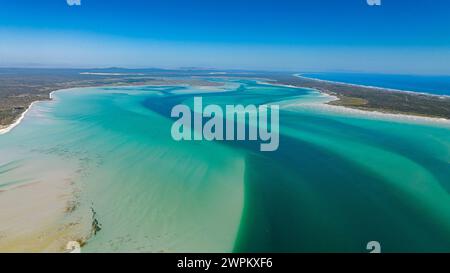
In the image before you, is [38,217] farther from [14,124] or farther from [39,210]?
[14,124]

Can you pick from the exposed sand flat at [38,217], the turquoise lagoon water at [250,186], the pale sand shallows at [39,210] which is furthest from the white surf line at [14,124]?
the exposed sand flat at [38,217]

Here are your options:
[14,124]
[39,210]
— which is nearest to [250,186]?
[39,210]

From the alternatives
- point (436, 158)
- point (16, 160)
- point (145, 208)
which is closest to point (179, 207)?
point (145, 208)

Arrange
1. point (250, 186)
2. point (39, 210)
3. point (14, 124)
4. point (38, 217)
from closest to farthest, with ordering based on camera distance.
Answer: point (38, 217), point (39, 210), point (250, 186), point (14, 124)

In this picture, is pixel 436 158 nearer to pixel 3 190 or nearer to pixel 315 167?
pixel 315 167

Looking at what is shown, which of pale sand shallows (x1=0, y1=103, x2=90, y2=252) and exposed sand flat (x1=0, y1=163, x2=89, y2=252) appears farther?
pale sand shallows (x1=0, y1=103, x2=90, y2=252)

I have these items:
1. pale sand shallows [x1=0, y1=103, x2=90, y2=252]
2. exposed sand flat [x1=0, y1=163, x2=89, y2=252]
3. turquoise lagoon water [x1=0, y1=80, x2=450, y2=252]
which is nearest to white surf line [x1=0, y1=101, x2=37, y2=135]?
turquoise lagoon water [x1=0, y1=80, x2=450, y2=252]

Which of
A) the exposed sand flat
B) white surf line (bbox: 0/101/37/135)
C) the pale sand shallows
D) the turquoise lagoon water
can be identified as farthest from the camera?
white surf line (bbox: 0/101/37/135)

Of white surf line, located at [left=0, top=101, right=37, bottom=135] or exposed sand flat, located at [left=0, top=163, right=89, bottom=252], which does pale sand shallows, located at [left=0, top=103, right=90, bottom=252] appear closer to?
exposed sand flat, located at [left=0, top=163, right=89, bottom=252]
